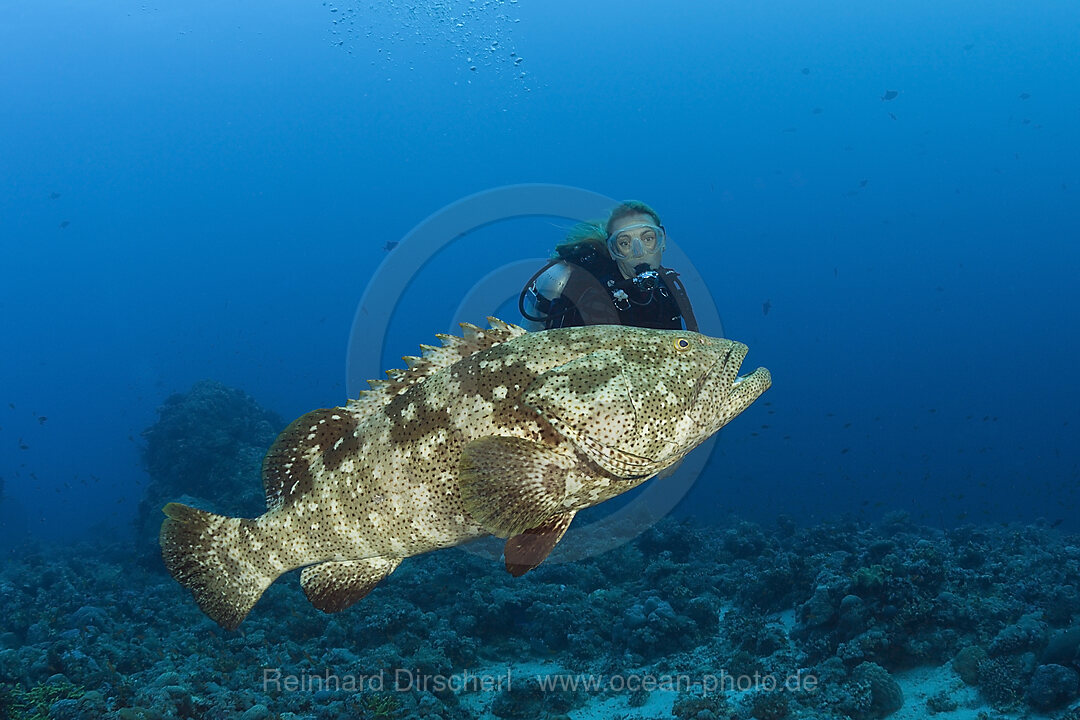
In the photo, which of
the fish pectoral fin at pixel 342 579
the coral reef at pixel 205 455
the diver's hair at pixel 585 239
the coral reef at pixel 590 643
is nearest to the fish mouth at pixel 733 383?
the fish pectoral fin at pixel 342 579

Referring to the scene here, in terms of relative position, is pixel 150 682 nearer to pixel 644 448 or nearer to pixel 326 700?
pixel 326 700

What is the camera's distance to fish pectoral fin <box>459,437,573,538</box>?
2.94 metres

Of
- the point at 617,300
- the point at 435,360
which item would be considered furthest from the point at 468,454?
the point at 617,300

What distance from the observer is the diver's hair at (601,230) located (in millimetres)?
5801

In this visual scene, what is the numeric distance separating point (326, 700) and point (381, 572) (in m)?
3.32

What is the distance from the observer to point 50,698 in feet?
18.9

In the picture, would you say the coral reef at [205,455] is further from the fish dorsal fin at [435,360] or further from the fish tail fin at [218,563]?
the fish dorsal fin at [435,360]

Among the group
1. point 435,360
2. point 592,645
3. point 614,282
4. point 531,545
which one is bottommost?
point 592,645

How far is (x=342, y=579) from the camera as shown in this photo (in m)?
3.64

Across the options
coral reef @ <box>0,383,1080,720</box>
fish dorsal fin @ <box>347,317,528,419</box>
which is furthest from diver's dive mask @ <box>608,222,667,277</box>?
coral reef @ <box>0,383,1080,720</box>

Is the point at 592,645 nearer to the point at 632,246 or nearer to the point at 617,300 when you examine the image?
the point at 617,300

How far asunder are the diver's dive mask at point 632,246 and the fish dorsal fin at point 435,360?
2.26 metres

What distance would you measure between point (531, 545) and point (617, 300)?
8.99 ft

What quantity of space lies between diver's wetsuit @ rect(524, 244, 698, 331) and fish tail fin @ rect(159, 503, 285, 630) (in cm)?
286
